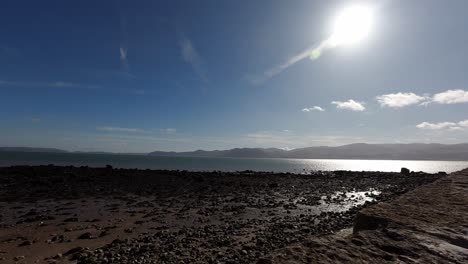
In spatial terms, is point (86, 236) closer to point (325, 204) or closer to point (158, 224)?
point (158, 224)

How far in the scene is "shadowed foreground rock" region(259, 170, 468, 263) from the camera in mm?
2826

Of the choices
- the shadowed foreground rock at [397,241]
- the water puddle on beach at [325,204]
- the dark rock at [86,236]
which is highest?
the shadowed foreground rock at [397,241]

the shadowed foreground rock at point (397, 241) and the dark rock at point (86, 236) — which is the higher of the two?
the shadowed foreground rock at point (397, 241)

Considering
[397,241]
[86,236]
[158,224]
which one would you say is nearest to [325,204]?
[158,224]

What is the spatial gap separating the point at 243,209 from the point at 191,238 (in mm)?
7909

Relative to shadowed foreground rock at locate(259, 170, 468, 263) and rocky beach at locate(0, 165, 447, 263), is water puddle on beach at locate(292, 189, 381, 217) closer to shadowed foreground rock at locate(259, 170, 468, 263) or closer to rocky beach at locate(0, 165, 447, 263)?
rocky beach at locate(0, 165, 447, 263)

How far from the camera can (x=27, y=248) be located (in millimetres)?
11375

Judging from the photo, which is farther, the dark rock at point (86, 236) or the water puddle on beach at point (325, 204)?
the water puddle on beach at point (325, 204)

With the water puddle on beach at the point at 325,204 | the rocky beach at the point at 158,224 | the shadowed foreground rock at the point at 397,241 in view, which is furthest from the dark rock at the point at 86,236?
the water puddle on beach at the point at 325,204

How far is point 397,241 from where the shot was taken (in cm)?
324

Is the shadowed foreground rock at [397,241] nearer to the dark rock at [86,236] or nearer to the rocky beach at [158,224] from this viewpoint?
the rocky beach at [158,224]

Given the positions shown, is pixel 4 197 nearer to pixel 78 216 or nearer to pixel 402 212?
pixel 78 216

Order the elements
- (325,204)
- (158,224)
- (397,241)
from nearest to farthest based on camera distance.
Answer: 1. (397,241)
2. (158,224)
3. (325,204)

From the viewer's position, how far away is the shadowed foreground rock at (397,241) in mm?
2826
